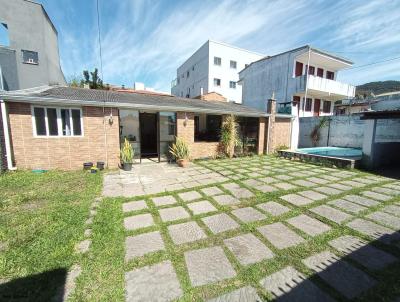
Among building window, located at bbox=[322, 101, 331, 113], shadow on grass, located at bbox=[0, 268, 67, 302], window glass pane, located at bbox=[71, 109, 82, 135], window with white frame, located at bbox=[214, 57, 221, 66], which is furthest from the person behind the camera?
window with white frame, located at bbox=[214, 57, 221, 66]

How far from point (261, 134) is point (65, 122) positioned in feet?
32.6

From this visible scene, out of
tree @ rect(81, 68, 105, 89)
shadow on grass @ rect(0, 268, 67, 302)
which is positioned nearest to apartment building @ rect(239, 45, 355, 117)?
shadow on grass @ rect(0, 268, 67, 302)

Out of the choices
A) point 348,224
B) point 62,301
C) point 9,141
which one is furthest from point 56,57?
point 348,224

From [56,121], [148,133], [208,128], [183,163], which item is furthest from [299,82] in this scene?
[56,121]

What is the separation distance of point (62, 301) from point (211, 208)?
9.06ft

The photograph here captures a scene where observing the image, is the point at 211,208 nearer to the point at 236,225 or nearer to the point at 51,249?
the point at 236,225

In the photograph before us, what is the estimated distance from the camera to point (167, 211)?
388 centimetres

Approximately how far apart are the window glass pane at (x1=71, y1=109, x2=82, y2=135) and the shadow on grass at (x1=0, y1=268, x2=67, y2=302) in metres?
6.03

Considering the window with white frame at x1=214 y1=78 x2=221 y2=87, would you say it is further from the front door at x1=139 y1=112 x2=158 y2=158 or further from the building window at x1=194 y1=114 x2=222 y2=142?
the front door at x1=139 y1=112 x2=158 y2=158

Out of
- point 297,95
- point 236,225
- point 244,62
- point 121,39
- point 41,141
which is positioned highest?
point 244,62

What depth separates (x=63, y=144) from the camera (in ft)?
22.4

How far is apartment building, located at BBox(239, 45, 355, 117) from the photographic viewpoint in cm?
1484

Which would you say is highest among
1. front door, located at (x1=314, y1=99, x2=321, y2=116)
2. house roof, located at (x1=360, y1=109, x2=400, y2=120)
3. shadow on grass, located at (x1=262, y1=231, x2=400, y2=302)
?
front door, located at (x1=314, y1=99, x2=321, y2=116)

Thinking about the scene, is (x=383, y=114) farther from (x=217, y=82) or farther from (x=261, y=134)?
(x=217, y=82)
